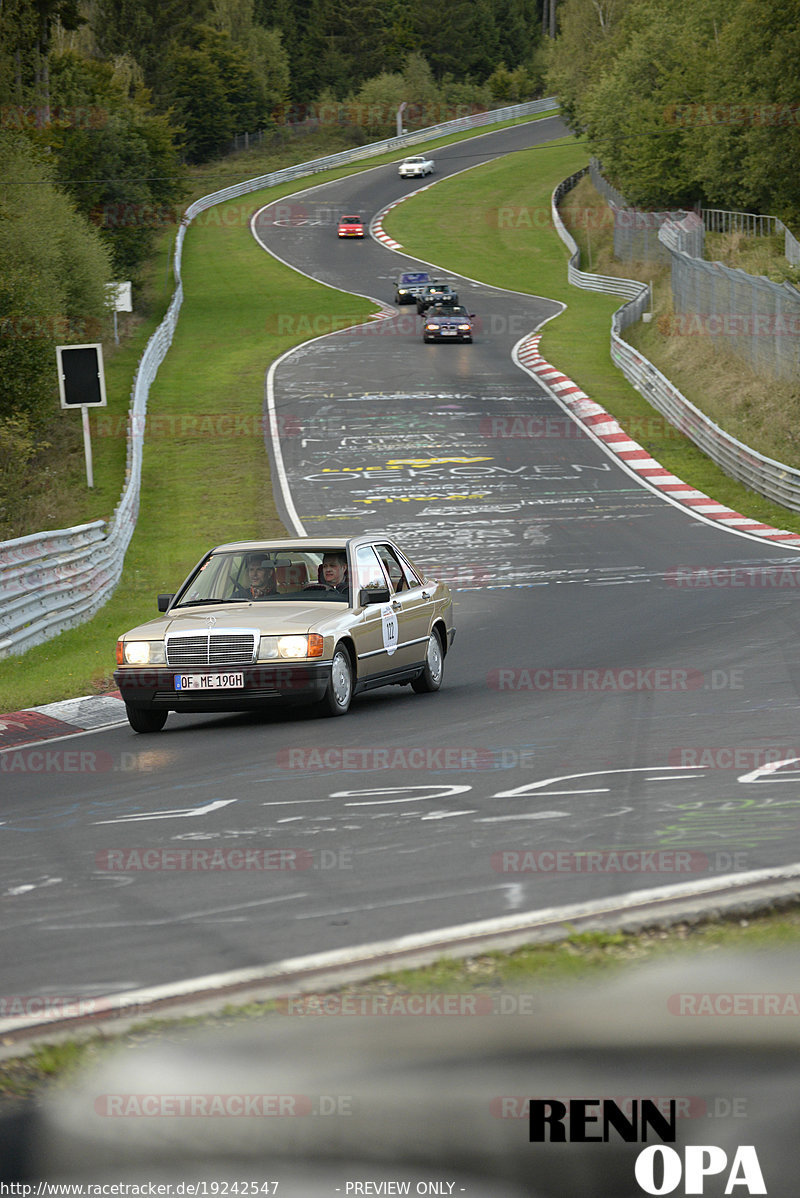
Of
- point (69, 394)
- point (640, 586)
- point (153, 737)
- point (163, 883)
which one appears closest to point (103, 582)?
point (69, 394)

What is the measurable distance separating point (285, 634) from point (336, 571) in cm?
143

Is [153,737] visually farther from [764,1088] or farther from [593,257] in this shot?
[593,257]

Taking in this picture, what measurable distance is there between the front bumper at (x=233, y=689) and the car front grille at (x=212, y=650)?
55mm

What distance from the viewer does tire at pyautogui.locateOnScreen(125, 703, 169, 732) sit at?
11.5 meters

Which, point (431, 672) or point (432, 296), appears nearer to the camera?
point (431, 672)

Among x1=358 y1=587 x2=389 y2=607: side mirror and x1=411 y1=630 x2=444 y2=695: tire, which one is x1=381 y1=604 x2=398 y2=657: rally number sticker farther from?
x1=411 y1=630 x2=444 y2=695: tire

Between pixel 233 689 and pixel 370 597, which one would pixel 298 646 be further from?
pixel 370 597

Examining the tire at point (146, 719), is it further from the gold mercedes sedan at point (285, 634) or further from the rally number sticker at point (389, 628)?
the rally number sticker at point (389, 628)

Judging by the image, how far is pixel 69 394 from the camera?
81.8 feet

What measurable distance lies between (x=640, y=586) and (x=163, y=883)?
1421cm

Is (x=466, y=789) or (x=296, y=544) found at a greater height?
(x=296, y=544)

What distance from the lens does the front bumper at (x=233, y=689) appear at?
435 inches

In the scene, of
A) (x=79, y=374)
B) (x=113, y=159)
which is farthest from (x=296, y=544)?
(x=113, y=159)

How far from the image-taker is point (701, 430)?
33.2 meters
